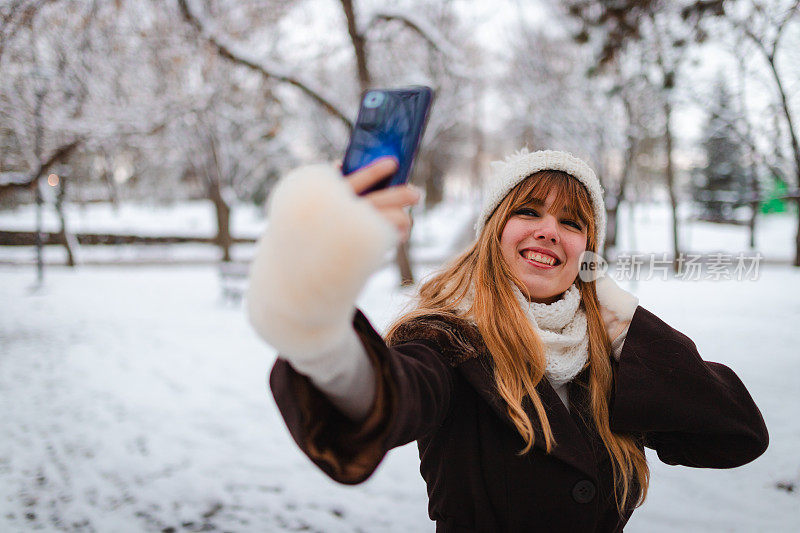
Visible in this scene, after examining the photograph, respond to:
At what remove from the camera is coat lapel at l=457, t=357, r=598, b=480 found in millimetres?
1324

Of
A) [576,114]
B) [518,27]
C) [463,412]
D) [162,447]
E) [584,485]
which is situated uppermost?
[518,27]

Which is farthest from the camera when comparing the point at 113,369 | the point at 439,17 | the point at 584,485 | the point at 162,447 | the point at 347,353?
the point at 439,17

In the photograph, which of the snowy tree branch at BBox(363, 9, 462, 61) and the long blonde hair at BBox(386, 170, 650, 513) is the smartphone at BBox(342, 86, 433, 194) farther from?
the snowy tree branch at BBox(363, 9, 462, 61)

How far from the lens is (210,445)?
14.1 ft

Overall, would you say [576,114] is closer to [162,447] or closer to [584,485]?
[162,447]

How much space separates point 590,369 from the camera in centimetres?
158

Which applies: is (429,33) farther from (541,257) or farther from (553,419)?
(553,419)

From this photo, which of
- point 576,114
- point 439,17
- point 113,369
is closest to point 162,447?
point 113,369

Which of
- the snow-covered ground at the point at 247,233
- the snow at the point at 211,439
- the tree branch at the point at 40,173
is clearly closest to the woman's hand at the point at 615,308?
the snow at the point at 211,439

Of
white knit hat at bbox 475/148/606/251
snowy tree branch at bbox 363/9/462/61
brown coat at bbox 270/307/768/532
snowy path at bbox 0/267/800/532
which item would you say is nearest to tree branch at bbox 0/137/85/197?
snowy path at bbox 0/267/800/532

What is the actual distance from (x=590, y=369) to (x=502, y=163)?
0.77 m

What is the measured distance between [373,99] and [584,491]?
1172 millimetres

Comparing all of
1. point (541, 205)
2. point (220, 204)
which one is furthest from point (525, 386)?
point (220, 204)

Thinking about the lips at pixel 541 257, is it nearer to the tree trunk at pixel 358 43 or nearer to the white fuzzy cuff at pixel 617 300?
the white fuzzy cuff at pixel 617 300
